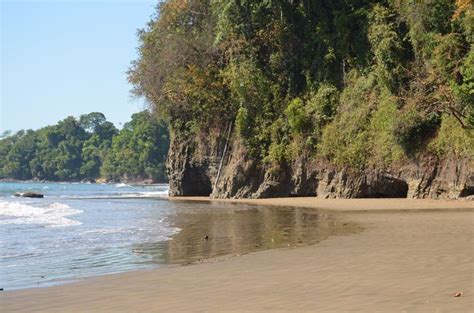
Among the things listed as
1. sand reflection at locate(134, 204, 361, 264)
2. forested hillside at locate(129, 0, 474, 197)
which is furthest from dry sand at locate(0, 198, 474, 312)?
forested hillside at locate(129, 0, 474, 197)

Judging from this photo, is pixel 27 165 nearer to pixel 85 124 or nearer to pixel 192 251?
pixel 85 124

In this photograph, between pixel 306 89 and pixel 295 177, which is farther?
pixel 306 89

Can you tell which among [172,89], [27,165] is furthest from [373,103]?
[27,165]

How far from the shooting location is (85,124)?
14738cm

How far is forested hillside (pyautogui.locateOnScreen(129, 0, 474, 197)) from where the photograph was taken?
25.0m

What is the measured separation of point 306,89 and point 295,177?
5.44m

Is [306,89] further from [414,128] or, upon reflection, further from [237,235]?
[237,235]

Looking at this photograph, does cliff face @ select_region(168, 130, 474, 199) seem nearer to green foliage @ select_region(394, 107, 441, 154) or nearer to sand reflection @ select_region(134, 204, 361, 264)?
green foliage @ select_region(394, 107, 441, 154)

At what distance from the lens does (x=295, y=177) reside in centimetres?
3372

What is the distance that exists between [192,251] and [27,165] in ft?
458

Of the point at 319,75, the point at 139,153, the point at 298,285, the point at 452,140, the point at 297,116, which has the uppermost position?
the point at 319,75

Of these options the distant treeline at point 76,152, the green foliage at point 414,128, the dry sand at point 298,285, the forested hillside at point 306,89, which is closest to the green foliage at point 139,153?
the distant treeline at point 76,152

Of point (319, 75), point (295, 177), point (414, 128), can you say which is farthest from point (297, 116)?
point (414, 128)

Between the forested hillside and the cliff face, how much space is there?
0.09 meters
